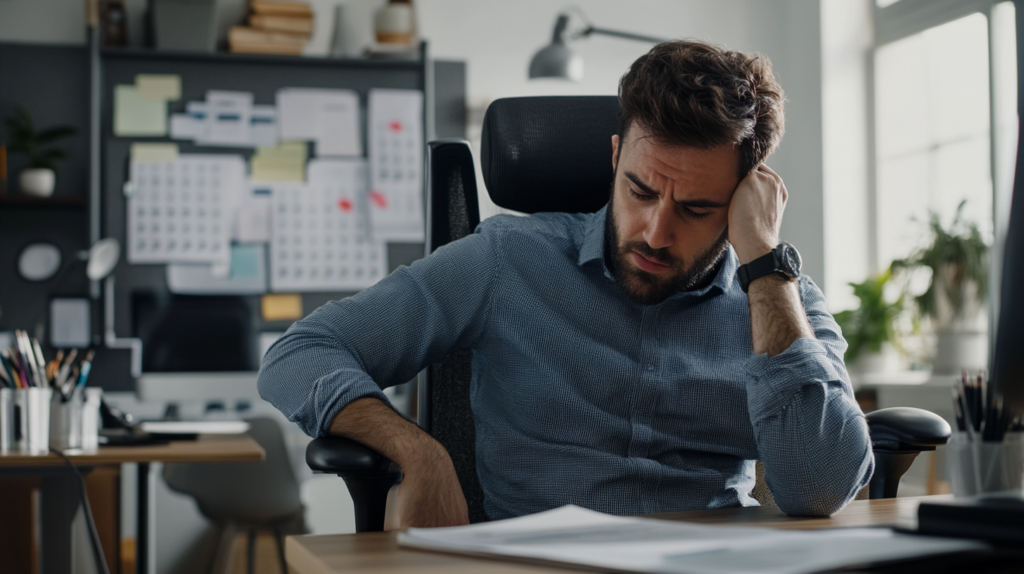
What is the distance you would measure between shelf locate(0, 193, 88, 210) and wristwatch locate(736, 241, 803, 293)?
8.90 feet

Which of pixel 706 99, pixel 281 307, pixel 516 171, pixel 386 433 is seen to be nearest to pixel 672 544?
pixel 386 433

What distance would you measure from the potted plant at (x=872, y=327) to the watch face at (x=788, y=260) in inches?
→ 92.6

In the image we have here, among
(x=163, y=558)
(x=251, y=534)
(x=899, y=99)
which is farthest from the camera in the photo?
(x=899, y=99)

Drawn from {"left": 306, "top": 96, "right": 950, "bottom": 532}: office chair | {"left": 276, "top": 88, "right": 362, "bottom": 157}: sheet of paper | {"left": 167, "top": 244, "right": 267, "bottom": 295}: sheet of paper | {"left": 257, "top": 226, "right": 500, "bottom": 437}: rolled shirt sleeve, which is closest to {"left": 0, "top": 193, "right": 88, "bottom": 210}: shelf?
{"left": 167, "top": 244, "right": 267, "bottom": 295}: sheet of paper

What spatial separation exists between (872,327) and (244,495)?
211 centimetres

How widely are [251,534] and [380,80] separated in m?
1.61

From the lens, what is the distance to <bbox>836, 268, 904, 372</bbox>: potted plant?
10.8 ft

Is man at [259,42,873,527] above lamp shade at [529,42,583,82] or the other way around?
the other way around

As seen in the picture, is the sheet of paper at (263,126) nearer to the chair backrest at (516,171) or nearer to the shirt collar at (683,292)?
the chair backrest at (516,171)

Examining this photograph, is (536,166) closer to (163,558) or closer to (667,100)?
(667,100)

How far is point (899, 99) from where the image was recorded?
3.67 metres

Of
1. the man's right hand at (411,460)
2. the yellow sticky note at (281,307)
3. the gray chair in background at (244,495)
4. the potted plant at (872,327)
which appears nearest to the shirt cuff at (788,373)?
the man's right hand at (411,460)

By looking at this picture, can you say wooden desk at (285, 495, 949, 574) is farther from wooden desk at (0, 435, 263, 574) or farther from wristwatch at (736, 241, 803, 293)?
wooden desk at (0, 435, 263, 574)

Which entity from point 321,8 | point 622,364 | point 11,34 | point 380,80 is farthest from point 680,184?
point 11,34
